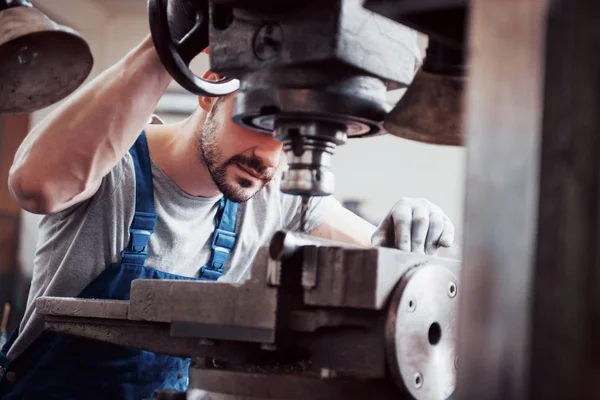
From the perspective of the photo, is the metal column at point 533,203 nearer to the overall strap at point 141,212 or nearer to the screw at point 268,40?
the screw at point 268,40

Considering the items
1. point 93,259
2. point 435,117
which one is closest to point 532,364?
point 435,117

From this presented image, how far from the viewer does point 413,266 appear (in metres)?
1.12

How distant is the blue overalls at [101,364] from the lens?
5.63 ft

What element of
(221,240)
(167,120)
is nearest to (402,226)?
(221,240)

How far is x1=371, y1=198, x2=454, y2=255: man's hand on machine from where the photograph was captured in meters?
1.54

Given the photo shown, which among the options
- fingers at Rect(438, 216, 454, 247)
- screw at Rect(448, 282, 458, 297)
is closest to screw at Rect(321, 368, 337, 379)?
screw at Rect(448, 282, 458, 297)

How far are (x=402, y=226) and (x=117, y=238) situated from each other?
76cm

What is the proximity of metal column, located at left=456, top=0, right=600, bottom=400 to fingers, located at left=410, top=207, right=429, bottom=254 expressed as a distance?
948 mm

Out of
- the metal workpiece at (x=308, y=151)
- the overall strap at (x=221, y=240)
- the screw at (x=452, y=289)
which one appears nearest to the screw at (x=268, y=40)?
the metal workpiece at (x=308, y=151)

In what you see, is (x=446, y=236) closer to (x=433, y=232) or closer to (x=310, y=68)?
(x=433, y=232)

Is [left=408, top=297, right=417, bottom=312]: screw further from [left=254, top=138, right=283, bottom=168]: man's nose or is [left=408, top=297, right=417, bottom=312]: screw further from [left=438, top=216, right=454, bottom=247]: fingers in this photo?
[left=254, top=138, right=283, bottom=168]: man's nose

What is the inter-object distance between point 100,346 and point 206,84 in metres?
0.75

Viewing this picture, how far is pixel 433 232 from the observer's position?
5.19ft

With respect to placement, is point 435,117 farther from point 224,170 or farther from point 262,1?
point 224,170
